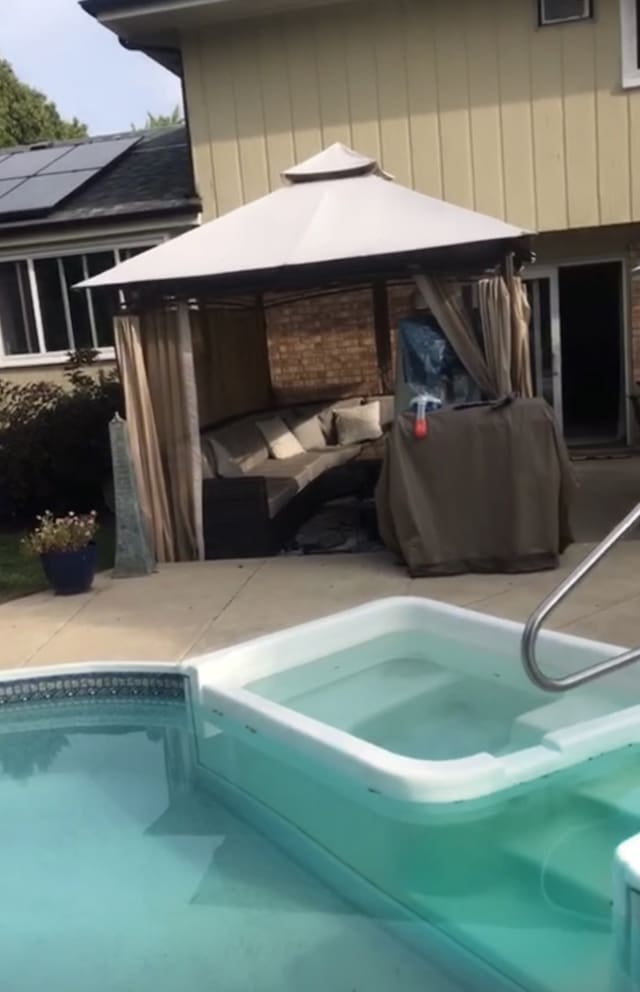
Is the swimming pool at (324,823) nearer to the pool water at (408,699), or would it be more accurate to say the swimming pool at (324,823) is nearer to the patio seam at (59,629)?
the pool water at (408,699)

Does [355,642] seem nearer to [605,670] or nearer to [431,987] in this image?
[605,670]

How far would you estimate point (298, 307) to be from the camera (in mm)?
11156

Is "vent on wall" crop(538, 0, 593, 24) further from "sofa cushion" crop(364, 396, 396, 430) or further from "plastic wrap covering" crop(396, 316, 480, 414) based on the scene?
"sofa cushion" crop(364, 396, 396, 430)

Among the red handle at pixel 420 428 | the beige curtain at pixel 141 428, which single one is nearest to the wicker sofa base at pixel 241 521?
the beige curtain at pixel 141 428

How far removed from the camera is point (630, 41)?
9.14 metres

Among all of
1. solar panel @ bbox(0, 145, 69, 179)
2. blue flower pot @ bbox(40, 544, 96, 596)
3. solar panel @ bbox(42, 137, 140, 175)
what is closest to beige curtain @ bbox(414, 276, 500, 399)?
blue flower pot @ bbox(40, 544, 96, 596)

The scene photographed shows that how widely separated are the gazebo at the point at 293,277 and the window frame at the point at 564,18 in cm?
295

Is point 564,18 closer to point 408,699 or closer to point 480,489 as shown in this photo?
point 480,489

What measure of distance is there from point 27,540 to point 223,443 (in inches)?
86.6

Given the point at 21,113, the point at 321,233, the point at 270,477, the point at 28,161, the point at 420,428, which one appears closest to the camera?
the point at 420,428

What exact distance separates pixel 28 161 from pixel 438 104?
6.11m

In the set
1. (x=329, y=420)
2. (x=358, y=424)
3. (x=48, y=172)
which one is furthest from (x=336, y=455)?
(x=48, y=172)

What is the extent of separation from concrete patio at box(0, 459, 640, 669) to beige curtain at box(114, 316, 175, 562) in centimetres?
50

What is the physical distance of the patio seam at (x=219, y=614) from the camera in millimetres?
5379
